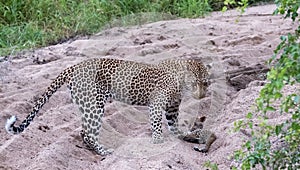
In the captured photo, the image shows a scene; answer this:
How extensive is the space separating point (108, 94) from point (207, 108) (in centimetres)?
141

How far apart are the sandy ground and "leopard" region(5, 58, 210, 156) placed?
0.21 meters

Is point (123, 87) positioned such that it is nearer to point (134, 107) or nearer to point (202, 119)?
point (134, 107)

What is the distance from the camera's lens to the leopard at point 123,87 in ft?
16.8

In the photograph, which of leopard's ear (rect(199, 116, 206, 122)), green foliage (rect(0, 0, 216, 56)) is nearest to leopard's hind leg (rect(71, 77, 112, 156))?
leopard's ear (rect(199, 116, 206, 122))

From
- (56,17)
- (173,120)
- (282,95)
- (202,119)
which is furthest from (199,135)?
(56,17)

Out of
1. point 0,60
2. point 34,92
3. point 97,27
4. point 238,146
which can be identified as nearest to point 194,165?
point 238,146

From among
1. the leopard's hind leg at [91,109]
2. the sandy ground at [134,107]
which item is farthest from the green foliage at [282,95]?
the leopard's hind leg at [91,109]

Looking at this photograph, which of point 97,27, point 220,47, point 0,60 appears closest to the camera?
point 0,60

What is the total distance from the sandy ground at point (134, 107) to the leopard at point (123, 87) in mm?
211

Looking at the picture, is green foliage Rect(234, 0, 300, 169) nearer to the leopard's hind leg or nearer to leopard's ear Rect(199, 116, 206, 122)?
the leopard's hind leg

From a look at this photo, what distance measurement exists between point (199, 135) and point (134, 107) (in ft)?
2.82

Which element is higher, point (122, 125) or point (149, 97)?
point (149, 97)

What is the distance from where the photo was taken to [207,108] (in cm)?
627

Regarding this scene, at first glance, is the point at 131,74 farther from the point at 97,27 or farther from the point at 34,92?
the point at 97,27
